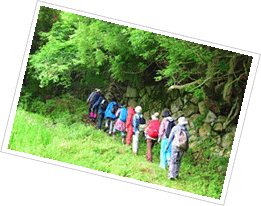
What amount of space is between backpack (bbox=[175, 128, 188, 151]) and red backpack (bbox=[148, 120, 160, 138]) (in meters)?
0.64

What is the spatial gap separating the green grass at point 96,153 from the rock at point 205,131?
0.83 meters

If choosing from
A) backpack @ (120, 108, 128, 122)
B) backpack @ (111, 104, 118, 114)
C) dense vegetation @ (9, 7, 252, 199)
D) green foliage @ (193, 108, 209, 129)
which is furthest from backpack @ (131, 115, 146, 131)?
green foliage @ (193, 108, 209, 129)

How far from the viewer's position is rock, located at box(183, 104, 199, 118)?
Result: 5.83 meters

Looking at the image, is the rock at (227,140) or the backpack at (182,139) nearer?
the backpack at (182,139)

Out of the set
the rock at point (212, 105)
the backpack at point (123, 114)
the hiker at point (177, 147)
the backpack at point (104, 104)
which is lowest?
the hiker at point (177, 147)

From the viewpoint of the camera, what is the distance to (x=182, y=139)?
4.74 metres

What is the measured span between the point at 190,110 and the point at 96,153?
2.61 metres

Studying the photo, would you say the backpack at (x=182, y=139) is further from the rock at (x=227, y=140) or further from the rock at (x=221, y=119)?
the rock at (x=221, y=119)

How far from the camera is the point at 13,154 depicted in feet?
13.4

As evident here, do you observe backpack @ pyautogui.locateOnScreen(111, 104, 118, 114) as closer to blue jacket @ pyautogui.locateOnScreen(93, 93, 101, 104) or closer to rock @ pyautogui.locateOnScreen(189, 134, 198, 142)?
blue jacket @ pyautogui.locateOnScreen(93, 93, 101, 104)

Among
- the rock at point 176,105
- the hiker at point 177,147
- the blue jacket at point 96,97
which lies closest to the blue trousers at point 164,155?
the hiker at point 177,147

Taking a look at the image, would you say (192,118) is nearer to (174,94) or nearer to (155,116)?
(174,94)

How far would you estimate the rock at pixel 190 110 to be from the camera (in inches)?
229

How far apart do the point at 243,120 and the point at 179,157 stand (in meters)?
1.43
